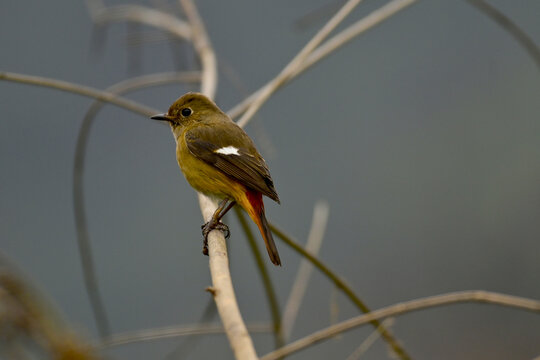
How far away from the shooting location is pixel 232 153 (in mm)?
3523

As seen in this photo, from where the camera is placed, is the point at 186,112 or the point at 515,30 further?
the point at 186,112

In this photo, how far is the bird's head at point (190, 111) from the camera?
150 inches

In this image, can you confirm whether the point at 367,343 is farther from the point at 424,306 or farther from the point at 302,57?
the point at 302,57

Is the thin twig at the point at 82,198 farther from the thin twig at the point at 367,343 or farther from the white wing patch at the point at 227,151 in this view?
the thin twig at the point at 367,343

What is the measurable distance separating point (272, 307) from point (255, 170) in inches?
34.8

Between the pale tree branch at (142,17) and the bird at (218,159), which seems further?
the pale tree branch at (142,17)

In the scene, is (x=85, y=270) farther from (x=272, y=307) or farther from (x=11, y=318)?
(x=11, y=318)

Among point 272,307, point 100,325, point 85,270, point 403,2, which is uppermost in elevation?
point 403,2

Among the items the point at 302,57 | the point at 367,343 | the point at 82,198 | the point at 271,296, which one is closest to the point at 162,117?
the point at 82,198

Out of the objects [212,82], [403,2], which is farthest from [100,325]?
[403,2]

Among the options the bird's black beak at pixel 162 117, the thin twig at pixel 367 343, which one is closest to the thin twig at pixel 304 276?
the thin twig at pixel 367 343

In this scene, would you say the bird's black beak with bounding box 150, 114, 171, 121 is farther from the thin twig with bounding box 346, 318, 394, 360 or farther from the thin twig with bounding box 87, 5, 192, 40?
the thin twig with bounding box 346, 318, 394, 360

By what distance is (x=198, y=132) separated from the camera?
370 centimetres

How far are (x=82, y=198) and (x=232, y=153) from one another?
2.78 feet
